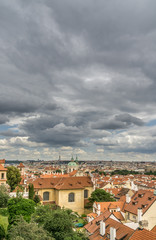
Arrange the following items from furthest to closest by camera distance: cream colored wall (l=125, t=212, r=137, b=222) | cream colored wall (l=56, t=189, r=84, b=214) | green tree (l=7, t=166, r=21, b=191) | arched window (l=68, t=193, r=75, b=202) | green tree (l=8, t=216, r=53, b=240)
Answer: green tree (l=7, t=166, r=21, b=191) → arched window (l=68, t=193, r=75, b=202) → cream colored wall (l=56, t=189, r=84, b=214) → cream colored wall (l=125, t=212, r=137, b=222) → green tree (l=8, t=216, r=53, b=240)

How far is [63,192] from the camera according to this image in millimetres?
70875

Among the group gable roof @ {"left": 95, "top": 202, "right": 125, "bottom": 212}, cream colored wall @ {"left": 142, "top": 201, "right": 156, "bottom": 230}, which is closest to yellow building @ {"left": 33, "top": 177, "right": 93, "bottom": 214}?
gable roof @ {"left": 95, "top": 202, "right": 125, "bottom": 212}

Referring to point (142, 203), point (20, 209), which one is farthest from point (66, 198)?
point (20, 209)

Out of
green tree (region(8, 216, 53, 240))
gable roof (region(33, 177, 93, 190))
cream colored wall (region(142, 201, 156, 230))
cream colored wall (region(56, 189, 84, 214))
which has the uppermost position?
green tree (region(8, 216, 53, 240))

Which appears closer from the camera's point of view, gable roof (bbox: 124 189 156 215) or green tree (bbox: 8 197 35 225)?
green tree (bbox: 8 197 35 225)

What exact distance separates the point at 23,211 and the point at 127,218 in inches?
864

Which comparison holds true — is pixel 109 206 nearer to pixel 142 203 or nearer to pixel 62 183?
pixel 142 203

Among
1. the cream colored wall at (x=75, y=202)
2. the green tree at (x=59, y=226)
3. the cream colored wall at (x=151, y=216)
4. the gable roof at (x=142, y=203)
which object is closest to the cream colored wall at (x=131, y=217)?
the gable roof at (x=142, y=203)

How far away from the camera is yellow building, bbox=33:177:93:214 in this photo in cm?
7075

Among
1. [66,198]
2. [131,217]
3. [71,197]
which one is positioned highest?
[131,217]

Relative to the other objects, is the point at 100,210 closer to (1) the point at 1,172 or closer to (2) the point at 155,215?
(2) the point at 155,215

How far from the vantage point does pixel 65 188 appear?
70.9 m

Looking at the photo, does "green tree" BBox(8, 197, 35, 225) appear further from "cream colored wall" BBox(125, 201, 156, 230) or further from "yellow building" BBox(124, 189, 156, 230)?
"cream colored wall" BBox(125, 201, 156, 230)

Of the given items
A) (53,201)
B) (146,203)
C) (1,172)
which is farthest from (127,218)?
(1,172)
